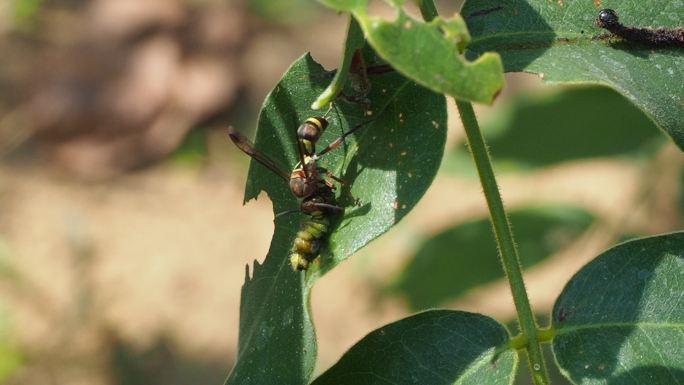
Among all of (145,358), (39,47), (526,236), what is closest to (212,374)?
Result: (145,358)

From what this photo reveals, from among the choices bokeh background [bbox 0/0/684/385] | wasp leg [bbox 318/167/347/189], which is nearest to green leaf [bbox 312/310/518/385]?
wasp leg [bbox 318/167/347/189]

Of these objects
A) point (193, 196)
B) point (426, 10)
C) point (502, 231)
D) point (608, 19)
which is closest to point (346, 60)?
point (426, 10)

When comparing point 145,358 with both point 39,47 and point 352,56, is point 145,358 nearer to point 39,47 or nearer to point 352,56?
point 39,47

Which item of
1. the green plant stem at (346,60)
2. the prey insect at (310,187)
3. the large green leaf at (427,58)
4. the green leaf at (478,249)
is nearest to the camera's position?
the large green leaf at (427,58)

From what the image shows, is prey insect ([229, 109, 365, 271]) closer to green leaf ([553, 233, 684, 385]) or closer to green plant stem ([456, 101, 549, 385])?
green plant stem ([456, 101, 549, 385])

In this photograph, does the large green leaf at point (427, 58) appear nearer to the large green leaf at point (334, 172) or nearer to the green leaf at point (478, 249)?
the large green leaf at point (334, 172)

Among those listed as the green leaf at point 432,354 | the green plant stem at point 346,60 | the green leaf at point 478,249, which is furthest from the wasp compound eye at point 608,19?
the green leaf at point 478,249

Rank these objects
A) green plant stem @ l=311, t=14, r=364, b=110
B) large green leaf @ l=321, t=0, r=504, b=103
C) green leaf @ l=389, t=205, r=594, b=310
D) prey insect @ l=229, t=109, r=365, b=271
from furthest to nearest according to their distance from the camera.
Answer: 1. green leaf @ l=389, t=205, r=594, b=310
2. prey insect @ l=229, t=109, r=365, b=271
3. green plant stem @ l=311, t=14, r=364, b=110
4. large green leaf @ l=321, t=0, r=504, b=103
